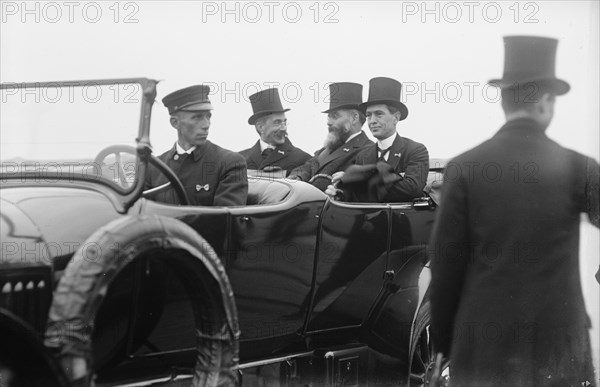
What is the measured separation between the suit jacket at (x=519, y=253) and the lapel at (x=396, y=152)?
1348mm

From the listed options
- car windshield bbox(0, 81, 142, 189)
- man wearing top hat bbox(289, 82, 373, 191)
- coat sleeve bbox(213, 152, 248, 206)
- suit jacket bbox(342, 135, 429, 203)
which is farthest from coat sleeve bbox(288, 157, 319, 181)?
car windshield bbox(0, 81, 142, 189)

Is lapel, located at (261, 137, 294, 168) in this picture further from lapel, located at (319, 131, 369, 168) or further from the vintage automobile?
the vintage automobile

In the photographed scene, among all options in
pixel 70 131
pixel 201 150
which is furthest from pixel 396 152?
pixel 70 131

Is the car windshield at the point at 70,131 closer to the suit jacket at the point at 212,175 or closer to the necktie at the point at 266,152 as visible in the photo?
the suit jacket at the point at 212,175

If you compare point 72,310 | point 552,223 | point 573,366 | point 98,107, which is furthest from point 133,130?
point 573,366

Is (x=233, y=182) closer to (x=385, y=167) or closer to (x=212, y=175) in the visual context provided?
(x=212, y=175)

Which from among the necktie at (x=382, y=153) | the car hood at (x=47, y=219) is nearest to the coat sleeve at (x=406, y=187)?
the necktie at (x=382, y=153)

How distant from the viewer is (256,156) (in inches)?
203

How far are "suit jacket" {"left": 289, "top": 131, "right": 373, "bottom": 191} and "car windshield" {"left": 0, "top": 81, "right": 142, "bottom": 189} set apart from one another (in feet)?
4.65

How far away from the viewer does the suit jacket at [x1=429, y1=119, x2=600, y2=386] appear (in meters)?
3.15

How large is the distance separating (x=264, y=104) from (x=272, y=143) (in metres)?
0.45

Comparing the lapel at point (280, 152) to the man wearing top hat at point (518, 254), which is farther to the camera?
the lapel at point (280, 152)

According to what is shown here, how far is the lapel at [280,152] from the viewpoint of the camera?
5156 mm

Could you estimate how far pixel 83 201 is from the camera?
336 centimetres
